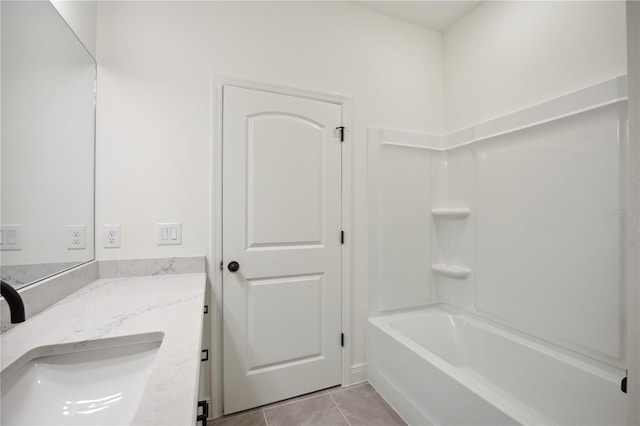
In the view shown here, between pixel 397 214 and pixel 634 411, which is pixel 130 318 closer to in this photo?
pixel 634 411

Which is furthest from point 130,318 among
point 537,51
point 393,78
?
point 537,51

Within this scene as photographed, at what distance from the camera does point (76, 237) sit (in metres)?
1.33

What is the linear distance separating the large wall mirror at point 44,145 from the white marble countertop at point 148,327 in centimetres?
19

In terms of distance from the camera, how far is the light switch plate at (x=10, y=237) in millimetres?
899

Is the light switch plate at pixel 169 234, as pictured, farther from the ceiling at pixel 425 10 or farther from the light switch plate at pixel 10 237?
the ceiling at pixel 425 10

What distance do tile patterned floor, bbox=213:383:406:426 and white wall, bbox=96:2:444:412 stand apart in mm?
292

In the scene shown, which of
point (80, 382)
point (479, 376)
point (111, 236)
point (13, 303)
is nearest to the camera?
point (13, 303)

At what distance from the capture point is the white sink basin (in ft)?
1.98

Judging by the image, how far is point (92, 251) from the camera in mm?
Answer: 1448

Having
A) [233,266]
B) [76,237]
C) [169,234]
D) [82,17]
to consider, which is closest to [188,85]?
[82,17]

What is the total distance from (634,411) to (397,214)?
1.59 meters

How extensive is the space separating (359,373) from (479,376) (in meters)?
0.78

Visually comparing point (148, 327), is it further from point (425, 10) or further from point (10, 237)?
point (425, 10)

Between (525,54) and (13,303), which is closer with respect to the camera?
(13,303)
